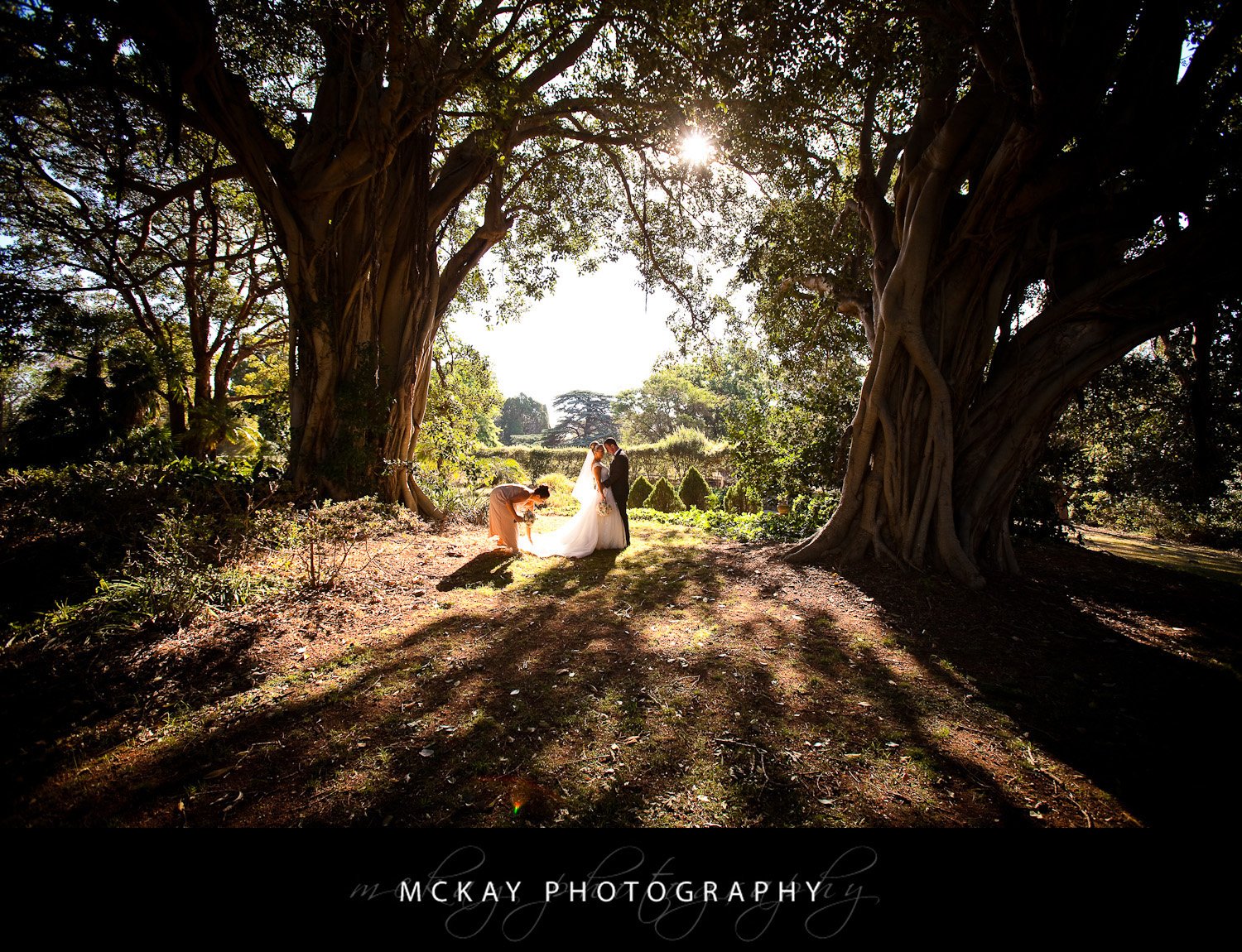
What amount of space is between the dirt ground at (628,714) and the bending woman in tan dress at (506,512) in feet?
6.90

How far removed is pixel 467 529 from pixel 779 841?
24.4 ft

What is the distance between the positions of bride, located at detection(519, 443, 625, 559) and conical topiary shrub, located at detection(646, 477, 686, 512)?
21.3ft

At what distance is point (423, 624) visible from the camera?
4.00m

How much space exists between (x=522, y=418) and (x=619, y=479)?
209 feet

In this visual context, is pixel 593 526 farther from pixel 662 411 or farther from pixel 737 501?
pixel 662 411

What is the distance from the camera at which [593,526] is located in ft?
24.5

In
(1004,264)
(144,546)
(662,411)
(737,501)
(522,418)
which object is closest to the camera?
(144,546)

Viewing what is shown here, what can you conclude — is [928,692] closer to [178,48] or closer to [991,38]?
[991,38]

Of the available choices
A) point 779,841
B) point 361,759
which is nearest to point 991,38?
point 779,841

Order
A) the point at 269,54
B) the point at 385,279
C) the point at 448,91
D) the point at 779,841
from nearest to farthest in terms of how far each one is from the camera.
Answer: the point at 779,841 → the point at 448,91 → the point at 269,54 → the point at 385,279

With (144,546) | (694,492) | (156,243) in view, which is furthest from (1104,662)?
(156,243)

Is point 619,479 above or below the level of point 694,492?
above

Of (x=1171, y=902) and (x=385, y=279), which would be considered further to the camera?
(x=385, y=279)

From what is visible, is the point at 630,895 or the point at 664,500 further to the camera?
the point at 664,500
